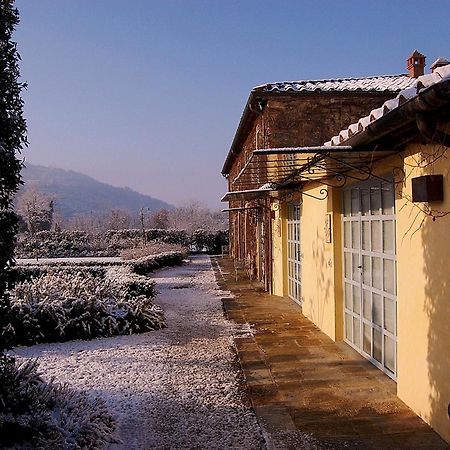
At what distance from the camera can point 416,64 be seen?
13859 millimetres

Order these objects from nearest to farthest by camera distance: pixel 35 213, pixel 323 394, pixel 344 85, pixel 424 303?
pixel 424 303 → pixel 323 394 → pixel 344 85 → pixel 35 213

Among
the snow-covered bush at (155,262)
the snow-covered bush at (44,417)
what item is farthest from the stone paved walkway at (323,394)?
the snow-covered bush at (155,262)

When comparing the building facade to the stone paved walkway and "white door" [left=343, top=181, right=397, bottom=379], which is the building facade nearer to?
"white door" [left=343, top=181, right=397, bottom=379]

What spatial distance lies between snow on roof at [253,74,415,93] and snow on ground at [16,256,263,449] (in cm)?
582

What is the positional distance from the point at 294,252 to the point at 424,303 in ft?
23.3

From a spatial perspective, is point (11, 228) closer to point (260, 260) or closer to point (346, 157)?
point (346, 157)

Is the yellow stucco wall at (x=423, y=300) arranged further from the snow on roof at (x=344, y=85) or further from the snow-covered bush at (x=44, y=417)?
the snow on roof at (x=344, y=85)

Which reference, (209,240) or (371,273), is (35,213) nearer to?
(209,240)

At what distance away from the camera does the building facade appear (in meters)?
3.88

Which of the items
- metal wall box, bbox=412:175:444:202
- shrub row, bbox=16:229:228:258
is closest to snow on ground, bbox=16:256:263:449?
metal wall box, bbox=412:175:444:202

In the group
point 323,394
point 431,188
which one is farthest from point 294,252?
point 431,188

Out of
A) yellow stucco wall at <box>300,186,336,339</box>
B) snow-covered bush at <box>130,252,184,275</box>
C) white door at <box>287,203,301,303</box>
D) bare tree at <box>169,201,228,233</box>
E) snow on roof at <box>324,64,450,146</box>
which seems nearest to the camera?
snow on roof at <box>324,64,450,146</box>

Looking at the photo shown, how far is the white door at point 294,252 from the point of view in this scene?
1095 cm

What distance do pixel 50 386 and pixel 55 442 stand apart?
103cm
